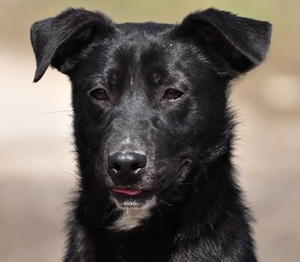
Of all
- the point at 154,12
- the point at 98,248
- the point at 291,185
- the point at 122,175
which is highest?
the point at 122,175

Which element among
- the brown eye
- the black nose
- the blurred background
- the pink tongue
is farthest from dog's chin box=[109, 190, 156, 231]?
the blurred background

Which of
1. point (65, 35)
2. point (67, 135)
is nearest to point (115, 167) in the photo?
point (65, 35)

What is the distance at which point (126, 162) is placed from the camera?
578 centimetres

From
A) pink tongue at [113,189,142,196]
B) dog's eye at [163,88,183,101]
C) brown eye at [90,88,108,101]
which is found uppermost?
dog's eye at [163,88,183,101]

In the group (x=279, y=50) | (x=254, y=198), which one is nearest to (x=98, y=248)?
(x=254, y=198)

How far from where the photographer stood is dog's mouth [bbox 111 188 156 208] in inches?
233

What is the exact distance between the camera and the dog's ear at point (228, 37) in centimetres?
600

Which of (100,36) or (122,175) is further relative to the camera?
(100,36)

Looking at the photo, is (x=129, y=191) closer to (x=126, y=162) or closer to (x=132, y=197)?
(x=132, y=197)

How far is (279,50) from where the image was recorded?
48.0 ft

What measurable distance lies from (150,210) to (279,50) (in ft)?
28.9

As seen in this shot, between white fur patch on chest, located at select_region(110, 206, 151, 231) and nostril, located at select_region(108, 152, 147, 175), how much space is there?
36cm

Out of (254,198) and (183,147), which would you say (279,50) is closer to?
(254,198)

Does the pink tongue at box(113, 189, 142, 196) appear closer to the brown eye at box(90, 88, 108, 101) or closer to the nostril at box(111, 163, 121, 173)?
the nostril at box(111, 163, 121, 173)
